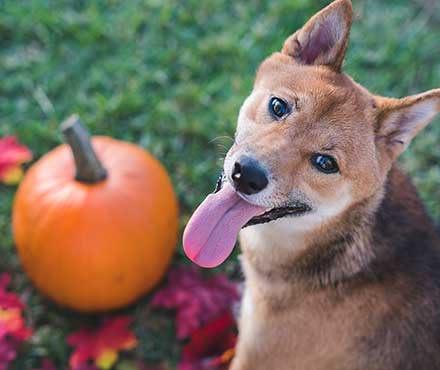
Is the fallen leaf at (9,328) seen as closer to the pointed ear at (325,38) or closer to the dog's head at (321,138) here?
the dog's head at (321,138)

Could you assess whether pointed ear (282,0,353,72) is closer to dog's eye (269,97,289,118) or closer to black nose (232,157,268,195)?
dog's eye (269,97,289,118)

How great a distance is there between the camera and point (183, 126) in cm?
456

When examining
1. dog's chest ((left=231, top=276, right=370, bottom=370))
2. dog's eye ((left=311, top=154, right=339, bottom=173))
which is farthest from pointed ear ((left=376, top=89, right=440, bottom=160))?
dog's chest ((left=231, top=276, right=370, bottom=370))

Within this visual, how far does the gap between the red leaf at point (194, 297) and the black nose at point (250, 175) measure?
1.35 metres

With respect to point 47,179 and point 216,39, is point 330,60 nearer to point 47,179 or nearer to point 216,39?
point 47,179

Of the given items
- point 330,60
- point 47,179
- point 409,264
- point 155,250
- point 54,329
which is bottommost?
point 54,329

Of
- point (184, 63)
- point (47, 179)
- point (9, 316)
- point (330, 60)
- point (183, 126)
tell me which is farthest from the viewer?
point (184, 63)

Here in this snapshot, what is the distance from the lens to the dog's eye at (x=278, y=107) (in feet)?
9.12

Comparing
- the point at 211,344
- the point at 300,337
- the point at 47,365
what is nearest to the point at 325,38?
the point at 300,337

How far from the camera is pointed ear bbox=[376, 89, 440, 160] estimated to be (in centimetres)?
260

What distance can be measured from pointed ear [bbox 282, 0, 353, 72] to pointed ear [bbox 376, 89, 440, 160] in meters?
0.30

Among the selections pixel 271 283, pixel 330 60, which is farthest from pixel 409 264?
pixel 330 60

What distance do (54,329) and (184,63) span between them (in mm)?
2312

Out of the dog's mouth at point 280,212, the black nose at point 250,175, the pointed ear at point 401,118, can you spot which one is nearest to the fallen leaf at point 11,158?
the dog's mouth at point 280,212
